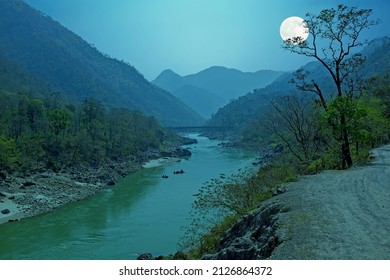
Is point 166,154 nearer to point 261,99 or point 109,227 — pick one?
point 109,227

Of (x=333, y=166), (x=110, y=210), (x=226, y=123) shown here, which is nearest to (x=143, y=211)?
(x=110, y=210)

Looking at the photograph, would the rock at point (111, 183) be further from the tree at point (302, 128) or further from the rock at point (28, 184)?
the tree at point (302, 128)

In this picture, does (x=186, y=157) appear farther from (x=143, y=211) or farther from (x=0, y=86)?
(x=0, y=86)

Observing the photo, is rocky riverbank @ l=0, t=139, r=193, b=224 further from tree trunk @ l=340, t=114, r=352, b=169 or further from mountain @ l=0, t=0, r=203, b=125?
mountain @ l=0, t=0, r=203, b=125

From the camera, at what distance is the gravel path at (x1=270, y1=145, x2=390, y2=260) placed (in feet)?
24.1

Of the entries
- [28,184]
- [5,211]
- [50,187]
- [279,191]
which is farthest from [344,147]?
[28,184]

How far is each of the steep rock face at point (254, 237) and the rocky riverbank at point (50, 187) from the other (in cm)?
2301

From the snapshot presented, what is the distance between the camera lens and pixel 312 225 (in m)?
8.77

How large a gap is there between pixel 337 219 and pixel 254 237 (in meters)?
2.30

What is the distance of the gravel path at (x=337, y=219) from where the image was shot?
24.1 feet

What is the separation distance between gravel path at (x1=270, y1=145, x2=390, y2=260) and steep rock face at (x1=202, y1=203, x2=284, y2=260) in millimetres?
303

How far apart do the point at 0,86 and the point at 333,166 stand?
291 feet

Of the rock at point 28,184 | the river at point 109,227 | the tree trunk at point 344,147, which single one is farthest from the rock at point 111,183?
the tree trunk at point 344,147

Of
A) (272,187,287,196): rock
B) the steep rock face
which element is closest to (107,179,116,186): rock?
(272,187,287,196): rock
